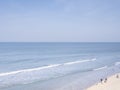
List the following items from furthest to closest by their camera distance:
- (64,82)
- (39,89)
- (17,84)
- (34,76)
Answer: (34,76) < (64,82) < (17,84) < (39,89)

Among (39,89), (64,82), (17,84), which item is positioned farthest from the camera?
(64,82)

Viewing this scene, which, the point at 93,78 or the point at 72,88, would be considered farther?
the point at 93,78

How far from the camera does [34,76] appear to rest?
24.0 m

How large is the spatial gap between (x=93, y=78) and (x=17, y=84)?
32.7 ft

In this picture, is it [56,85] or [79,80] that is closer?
[56,85]

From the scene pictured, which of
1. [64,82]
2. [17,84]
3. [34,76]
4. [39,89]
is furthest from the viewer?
[34,76]

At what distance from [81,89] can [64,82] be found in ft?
10.9

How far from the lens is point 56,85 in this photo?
19.8m

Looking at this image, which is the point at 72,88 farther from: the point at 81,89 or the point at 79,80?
the point at 79,80

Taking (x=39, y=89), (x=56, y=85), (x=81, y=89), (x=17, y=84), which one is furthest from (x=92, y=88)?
(x=17, y=84)

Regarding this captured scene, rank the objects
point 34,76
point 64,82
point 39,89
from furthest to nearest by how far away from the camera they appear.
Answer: point 34,76 → point 64,82 → point 39,89

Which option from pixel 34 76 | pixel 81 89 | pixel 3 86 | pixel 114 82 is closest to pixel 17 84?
pixel 3 86

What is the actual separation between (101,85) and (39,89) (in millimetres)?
6818

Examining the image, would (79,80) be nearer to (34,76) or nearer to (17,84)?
(34,76)
